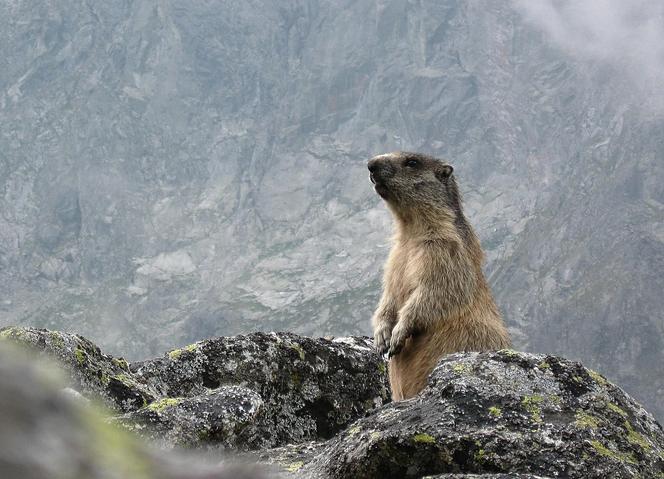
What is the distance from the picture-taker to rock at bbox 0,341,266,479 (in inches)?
85.7

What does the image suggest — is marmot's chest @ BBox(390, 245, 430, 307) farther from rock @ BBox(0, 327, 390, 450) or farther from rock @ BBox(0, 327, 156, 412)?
rock @ BBox(0, 327, 156, 412)

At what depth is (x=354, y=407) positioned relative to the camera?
13.6 m

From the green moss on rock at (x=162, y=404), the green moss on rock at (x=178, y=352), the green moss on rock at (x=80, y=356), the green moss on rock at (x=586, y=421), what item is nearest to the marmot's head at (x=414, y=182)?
the green moss on rock at (x=178, y=352)

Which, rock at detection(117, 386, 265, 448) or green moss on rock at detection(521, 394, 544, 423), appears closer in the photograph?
green moss on rock at detection(521, 394, 544, 423)

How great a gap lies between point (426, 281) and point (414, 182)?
10.4 feet

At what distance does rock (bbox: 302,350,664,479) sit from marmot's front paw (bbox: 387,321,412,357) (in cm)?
428

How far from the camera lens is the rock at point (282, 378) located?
1233 cm

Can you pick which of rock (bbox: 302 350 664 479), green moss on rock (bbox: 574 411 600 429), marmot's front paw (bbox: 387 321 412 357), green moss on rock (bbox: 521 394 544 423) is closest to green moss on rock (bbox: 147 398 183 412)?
rock (bbox: 302 350 664 479)

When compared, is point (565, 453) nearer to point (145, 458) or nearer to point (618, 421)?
point (618, 421)

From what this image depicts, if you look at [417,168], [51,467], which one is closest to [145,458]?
[51,467]

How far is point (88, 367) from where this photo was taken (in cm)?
981

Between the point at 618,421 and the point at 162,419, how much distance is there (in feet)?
14.3

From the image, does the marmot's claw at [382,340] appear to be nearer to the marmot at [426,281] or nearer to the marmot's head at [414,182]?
the marmot at [426,281]

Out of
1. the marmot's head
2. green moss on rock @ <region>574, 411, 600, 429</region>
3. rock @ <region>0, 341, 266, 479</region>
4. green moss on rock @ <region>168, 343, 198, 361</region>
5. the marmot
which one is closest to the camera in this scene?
rock @ <region>0, 341, 266, 479</region>
